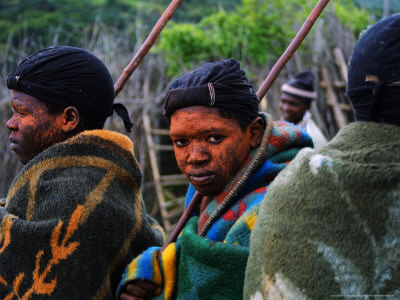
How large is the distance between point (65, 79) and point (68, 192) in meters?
0.52

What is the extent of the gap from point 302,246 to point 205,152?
0.84m

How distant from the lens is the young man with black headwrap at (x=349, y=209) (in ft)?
4.64

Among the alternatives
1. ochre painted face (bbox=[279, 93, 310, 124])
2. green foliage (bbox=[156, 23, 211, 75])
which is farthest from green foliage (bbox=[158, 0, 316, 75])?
ochre painted face (bbox=[279, 93, 310, 124])

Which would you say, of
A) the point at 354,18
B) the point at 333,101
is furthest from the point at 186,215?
the point at 354,18

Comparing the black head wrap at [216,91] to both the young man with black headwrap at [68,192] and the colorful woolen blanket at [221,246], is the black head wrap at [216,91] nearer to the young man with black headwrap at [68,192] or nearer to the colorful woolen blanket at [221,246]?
the colorful woolen blanket at [221,246]

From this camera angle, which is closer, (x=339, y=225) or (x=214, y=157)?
(x=339, y=225)

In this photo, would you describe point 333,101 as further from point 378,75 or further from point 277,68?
point 378,75

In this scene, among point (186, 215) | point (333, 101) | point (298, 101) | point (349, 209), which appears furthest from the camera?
point (333, 101)

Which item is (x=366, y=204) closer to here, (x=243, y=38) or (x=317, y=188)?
(x=317, y=188)

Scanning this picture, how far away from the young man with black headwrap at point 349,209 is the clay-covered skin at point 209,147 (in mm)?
656

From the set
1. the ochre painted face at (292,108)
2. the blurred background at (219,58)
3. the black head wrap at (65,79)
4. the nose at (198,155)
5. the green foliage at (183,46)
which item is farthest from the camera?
the green foliage at (183,46)

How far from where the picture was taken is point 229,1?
61.1 feet

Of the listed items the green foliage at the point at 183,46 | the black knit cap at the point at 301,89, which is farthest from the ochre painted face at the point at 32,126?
the green foliage at the point at 183,46

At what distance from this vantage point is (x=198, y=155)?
2.22m
